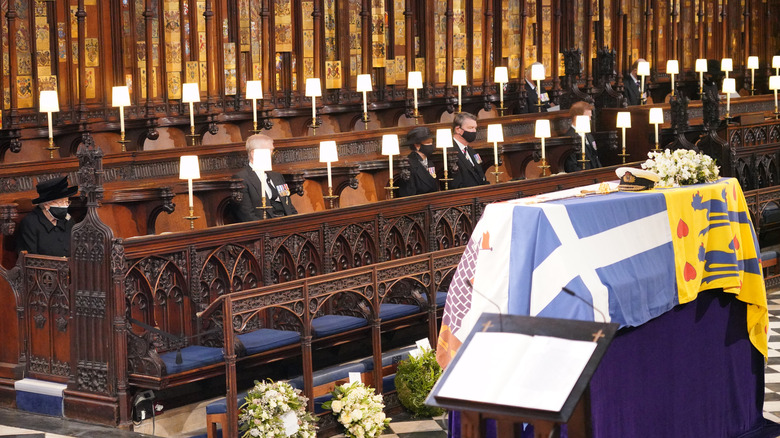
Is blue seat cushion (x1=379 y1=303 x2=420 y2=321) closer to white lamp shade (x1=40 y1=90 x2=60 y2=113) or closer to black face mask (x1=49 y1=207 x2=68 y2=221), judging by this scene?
black face mask (x1=49 y1=207 x2=68 y2=221)

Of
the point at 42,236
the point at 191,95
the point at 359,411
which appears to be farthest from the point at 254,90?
the point at 359,411

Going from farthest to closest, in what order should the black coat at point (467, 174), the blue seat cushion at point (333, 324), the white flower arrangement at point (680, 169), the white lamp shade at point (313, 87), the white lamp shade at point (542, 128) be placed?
the white lamp shade at point (313, 87), the white lamp shade at point (542, 128), the black coat at point (467, 174), the blue seat cushion at point (333, 324), the white flower arrangement at point (680, 169)

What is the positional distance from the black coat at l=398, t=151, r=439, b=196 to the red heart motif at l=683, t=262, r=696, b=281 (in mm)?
4546

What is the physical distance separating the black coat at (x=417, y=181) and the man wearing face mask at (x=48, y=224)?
3.10m

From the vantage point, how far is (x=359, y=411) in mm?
6199

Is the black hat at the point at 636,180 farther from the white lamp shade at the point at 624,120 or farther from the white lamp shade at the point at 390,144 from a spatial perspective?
the white lamp shade at the point at 624,120

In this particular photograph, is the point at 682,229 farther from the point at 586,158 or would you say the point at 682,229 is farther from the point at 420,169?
the point at 586,158

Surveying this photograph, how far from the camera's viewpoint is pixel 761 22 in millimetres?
22375

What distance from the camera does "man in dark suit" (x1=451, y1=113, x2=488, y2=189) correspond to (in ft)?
33.9

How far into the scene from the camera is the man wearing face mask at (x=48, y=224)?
745cm

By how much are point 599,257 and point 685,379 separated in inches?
38.5

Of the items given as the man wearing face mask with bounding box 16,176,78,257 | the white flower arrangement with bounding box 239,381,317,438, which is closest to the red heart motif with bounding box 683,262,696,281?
the white flower arrangement with bounding box 239,381,317,438

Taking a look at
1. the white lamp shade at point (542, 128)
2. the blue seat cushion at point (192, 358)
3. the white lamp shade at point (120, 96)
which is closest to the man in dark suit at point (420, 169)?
the white lamp shade at point (542, 128)

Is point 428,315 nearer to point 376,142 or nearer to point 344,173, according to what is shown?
point 344,173
